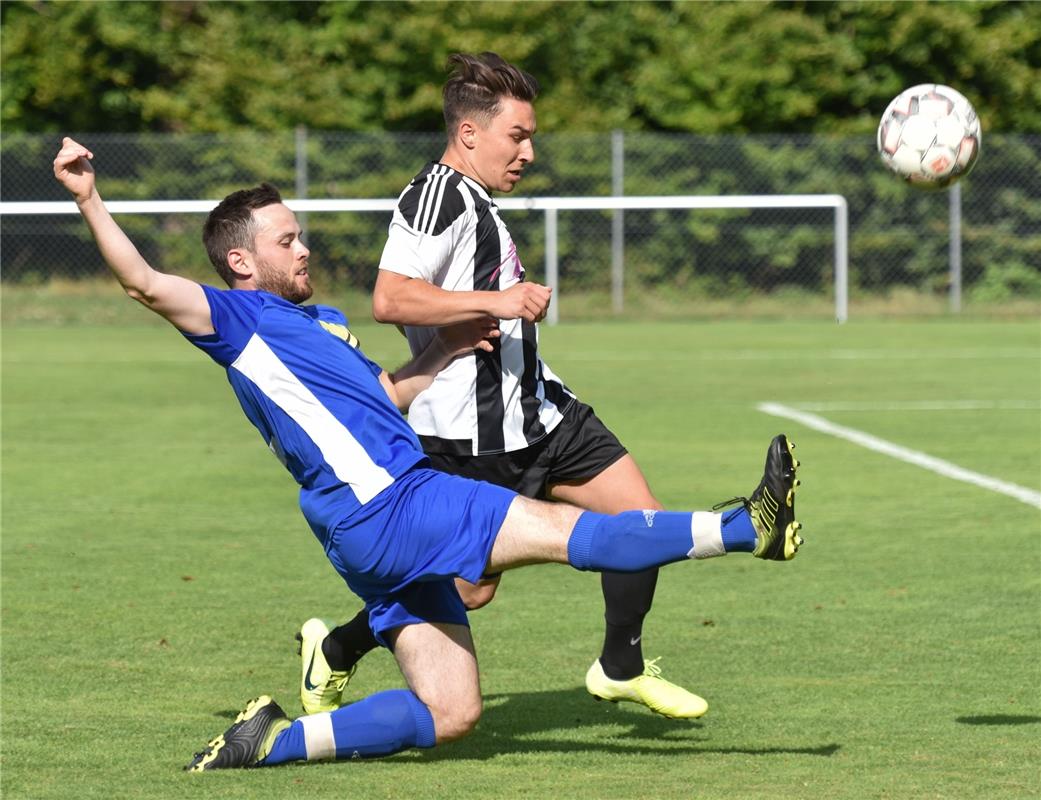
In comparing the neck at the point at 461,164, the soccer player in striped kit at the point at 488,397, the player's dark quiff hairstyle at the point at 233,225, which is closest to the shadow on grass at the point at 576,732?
the soccer player in striped kit at the point at 488,397

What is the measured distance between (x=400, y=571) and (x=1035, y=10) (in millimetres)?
27424

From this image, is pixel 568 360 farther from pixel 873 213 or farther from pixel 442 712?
pixel 442 712

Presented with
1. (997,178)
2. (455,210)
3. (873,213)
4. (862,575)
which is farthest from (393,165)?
(455,210)

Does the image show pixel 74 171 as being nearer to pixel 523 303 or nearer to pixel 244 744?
pixel 523 303

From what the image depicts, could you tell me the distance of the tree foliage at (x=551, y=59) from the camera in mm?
28562

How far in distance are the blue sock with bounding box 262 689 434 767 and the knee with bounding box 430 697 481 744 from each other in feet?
0.07

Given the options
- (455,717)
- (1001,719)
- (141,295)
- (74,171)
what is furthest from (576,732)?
(74,171)

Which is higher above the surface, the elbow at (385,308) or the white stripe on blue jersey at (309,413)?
the elbow at (385,308)

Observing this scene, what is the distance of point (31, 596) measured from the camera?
7.41 meters

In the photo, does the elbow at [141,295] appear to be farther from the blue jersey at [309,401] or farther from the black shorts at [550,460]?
the black shorts at [550,460]

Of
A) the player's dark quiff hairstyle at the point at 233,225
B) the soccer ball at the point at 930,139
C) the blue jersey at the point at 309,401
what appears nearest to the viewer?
the blue jersey at the point at 309,401

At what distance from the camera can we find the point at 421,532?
4.57 m

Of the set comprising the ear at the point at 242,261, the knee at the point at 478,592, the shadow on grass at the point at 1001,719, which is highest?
the ear at the point at 242,261

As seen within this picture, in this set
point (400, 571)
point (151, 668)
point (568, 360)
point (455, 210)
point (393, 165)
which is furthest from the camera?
point (393, 165)
